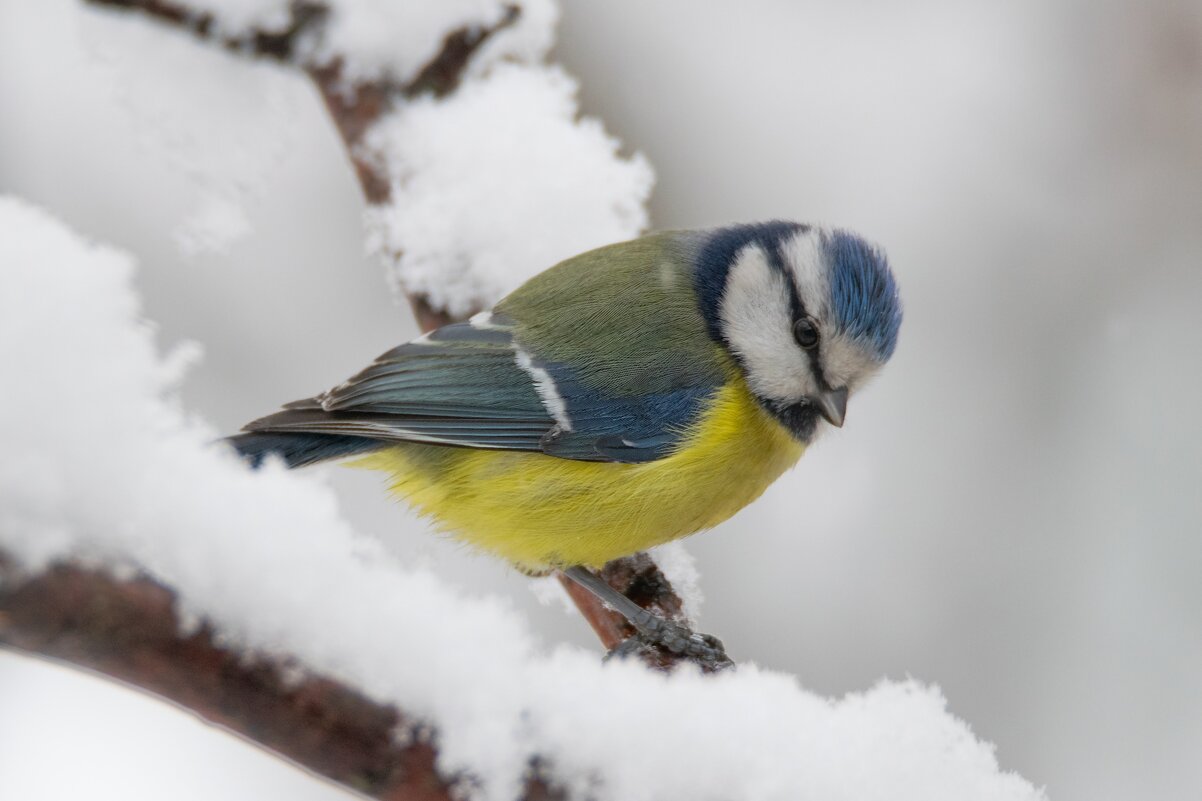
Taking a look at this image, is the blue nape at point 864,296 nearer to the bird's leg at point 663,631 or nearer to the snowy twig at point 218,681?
the bird's leg at point 663,631

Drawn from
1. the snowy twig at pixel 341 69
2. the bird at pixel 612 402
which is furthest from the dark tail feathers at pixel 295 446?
the snowy twig at pixel 341 69

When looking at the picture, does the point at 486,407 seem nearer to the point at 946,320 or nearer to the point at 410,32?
the point at 410,32

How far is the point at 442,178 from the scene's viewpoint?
60.1 inches

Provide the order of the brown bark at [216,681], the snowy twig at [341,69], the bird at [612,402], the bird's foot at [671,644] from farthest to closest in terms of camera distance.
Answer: the snowy twig at [341,69]
the bird at [612,402]
the bird's foot at [671,644]
the brown bark at [216,681]

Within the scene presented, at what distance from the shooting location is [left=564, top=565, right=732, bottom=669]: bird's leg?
1248mm

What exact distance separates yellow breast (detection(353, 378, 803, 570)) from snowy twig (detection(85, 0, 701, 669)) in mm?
128

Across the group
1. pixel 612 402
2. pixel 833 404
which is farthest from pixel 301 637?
pixel 833 404

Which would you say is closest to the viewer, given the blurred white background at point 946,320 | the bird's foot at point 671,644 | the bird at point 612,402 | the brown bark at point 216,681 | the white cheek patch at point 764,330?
the brown bark at point 216,681

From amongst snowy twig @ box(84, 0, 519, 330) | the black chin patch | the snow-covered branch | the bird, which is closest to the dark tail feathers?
the bird

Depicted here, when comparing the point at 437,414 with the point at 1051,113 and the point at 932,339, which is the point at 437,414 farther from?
the point at 1051,113

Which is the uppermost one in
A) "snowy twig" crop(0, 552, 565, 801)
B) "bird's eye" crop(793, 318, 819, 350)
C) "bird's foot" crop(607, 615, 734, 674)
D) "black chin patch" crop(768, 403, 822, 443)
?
"bird's eye" crop(793, 318, 819, 350)

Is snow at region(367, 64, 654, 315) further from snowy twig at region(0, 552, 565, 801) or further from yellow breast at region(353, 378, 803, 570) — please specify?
snowy twig at region(0, 552, 565, 801)

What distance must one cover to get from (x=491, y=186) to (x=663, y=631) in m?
0.65

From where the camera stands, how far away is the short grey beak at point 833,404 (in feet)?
4.60
